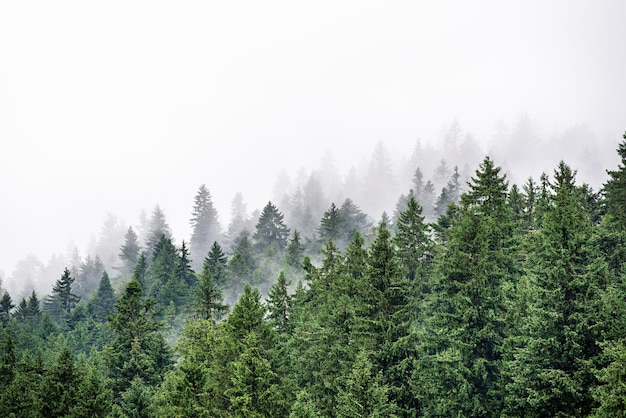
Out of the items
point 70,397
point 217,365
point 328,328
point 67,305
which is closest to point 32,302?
point 67,305

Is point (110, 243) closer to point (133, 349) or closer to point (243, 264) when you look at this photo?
point (243, 264)

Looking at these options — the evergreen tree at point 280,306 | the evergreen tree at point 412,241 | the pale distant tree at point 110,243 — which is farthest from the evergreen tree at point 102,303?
the pale distant tree at point 110,243

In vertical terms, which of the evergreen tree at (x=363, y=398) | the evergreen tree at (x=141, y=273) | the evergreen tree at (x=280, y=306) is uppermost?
the evergreen tree at (x=141, y=273)

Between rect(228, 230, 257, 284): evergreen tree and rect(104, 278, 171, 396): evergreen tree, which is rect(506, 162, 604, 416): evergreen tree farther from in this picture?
rect(228, 230, 257, 284): evergreen tree

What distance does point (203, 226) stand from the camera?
380ft

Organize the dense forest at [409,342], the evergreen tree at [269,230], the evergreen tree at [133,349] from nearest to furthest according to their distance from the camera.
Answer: the dense forest at [409,342]
the evergreen tree at [133,349]
the evergreen tree at [269,230]

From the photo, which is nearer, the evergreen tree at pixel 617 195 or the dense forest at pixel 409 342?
the dense forest at pixel 409 342

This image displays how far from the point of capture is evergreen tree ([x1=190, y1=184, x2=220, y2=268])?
4437 inches

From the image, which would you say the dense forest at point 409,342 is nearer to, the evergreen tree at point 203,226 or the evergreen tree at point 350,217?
the evergreen tree at point 350,217

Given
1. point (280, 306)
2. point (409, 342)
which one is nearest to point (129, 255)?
point (280, 306)

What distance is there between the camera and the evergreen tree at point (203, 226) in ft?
370

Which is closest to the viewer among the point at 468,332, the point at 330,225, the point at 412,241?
the point at 468,332

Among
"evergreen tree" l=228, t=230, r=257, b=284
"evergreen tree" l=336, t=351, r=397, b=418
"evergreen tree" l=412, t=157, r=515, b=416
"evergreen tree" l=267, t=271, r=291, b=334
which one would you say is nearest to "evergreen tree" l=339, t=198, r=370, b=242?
"evergreen tree" l=228, t=230, r=257, b=284

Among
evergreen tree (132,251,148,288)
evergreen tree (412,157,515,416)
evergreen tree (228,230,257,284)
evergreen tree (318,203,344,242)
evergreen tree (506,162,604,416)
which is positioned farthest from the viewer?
evergreen tree (318,203,344,242)
